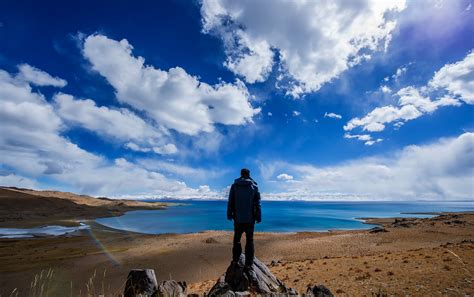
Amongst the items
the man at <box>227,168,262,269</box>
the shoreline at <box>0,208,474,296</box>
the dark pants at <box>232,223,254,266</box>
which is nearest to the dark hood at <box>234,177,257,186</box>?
the man at <box>227,168,262,269</box>

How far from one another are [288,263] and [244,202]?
10.7 m

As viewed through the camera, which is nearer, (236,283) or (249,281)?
(249,281)

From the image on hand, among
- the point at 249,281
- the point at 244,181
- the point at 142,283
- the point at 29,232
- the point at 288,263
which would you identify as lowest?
the point at 29,232

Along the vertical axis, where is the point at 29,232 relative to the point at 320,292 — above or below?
below

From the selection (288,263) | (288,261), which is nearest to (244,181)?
(288,263)

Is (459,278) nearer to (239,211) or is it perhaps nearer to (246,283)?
(246,283)

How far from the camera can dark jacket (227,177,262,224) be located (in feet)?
27.8

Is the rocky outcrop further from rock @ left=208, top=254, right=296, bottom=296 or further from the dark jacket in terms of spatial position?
the dark jacket

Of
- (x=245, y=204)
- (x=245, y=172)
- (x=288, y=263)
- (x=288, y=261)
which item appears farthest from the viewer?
(x=288, y=261)

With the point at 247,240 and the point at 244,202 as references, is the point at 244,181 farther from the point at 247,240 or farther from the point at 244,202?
the point at 247,240

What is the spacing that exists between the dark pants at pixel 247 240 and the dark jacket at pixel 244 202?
0.72ft

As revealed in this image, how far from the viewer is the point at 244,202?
8.51m

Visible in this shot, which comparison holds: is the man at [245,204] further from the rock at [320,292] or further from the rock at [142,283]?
the rock at [142,283]

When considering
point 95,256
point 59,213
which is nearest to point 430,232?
point 95,256
